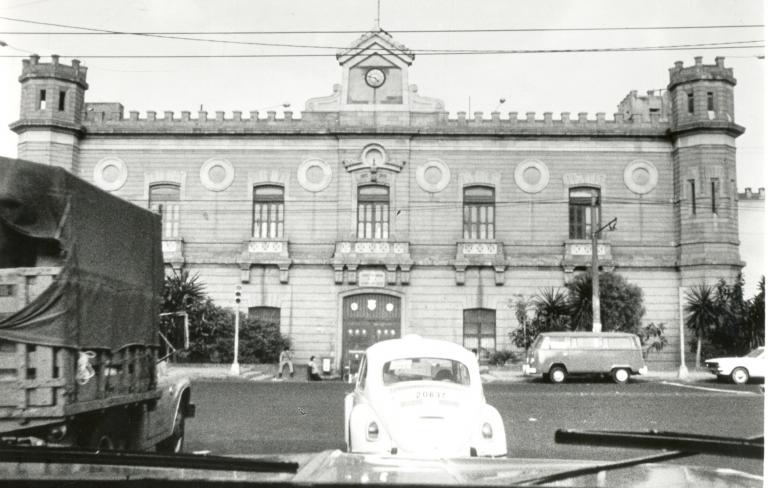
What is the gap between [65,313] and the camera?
20.5 feet

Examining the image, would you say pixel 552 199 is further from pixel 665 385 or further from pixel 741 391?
pixel 741 391

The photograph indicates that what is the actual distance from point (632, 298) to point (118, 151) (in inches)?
878

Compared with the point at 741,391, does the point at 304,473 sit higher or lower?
higher

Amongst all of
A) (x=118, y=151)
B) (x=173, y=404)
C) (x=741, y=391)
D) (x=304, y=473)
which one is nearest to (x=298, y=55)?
(x=173, y=404)

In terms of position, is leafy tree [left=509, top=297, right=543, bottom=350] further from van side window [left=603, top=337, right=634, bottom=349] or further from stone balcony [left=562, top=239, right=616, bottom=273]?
van side window [left=603, top=337, right=634, bottom=349]

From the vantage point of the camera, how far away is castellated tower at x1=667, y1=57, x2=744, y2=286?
3206 cm

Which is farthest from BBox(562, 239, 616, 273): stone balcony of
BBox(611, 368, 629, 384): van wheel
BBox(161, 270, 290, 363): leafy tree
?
BBox(161, 270, 290, 363): leafy tree

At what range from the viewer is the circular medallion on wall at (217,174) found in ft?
112

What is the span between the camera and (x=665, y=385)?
25656mm

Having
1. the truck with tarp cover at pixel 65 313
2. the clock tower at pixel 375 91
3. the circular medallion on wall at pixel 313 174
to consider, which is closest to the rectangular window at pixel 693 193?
the clock tower at pixel 375 91

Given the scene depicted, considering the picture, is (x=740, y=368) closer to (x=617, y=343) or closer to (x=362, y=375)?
(x=617, y=343)

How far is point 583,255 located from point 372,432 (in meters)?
26.2

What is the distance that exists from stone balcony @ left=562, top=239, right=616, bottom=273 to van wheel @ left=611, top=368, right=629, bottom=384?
666 centimetres

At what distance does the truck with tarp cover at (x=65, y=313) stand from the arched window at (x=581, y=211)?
27829mm
